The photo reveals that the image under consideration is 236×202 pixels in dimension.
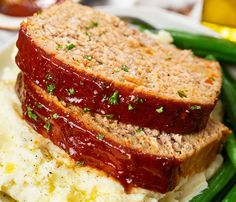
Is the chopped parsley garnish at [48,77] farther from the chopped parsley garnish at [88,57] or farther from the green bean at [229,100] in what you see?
the green bean at [229,100]

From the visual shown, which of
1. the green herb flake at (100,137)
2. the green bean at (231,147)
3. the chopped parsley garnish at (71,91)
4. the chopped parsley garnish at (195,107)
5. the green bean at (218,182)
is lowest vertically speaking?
the green bean at (218,182)

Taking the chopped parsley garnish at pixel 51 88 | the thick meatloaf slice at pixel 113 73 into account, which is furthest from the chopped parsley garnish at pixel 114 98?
the chopped parsley garnish at pixel 51 88

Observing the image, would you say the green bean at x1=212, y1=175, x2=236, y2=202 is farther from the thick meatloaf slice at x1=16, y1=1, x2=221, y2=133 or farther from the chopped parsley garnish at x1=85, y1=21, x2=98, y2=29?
the chopped parsley garnish at x1=85, y1=21, x2=98, y2=29

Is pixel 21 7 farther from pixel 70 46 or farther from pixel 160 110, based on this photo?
pixel 160 110

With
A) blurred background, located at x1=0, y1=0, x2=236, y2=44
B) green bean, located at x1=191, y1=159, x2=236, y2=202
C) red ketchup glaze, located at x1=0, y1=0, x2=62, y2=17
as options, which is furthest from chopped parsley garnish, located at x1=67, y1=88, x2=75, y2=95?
red ketchup glaze, located at x1=0, y1=0, x2=62, y2=17

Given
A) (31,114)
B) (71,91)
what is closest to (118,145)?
(71,91)

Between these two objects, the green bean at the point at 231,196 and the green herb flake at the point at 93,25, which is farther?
the green herb flake at the point at 93,25
